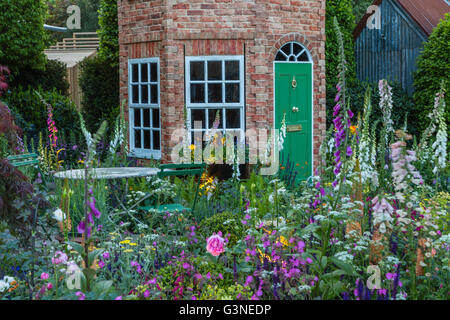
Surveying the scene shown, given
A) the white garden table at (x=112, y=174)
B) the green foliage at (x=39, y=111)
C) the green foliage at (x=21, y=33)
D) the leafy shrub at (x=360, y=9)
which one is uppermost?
the leafy shrub at (x=360, y=9)

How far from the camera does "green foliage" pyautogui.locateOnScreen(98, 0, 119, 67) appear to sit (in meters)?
14.7

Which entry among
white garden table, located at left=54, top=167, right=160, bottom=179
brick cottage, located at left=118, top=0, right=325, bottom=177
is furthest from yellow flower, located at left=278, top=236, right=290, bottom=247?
brick cottage, located at left=118, top=0, right=325, bottom=177

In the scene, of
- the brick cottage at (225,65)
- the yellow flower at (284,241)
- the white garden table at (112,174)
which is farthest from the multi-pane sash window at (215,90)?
the yellow flower at (284,241)

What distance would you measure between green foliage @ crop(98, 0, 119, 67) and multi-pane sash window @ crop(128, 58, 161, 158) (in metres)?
4.07

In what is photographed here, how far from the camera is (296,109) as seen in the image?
10758 millimetres

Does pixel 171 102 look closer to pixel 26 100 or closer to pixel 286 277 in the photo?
pixel 26 100

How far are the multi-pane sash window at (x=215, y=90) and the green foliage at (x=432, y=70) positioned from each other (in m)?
5.20

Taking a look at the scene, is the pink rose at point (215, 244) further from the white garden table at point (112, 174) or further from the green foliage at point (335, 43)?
the green foliage at point (335, 43)

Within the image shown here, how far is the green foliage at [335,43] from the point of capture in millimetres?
14367

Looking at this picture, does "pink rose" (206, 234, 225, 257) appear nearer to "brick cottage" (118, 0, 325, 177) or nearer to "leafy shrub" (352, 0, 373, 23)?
"brick cottage" (118, 0, 325, 177)

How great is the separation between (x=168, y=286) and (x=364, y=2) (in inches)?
1073

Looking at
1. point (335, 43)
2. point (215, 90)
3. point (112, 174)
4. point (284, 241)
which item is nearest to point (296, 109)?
point (215, 90)

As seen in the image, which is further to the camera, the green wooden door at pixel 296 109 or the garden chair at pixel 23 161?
the green wooden door at pixel 296 109

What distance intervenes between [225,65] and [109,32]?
5741 millimetres
